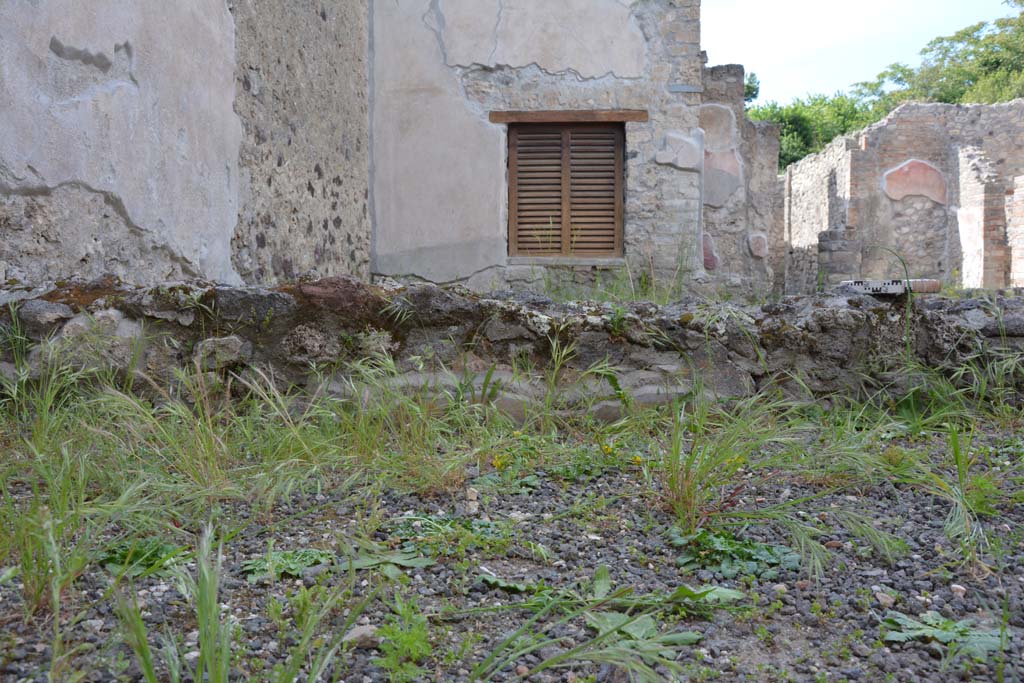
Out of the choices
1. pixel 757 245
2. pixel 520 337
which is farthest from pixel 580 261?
pixel 520 337

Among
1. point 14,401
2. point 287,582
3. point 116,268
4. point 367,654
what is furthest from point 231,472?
point 116,268

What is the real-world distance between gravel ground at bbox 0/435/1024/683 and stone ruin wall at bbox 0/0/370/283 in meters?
2.21

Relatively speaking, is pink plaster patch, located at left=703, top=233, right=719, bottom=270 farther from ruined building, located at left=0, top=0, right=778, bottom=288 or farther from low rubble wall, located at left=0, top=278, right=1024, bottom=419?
low rubble wall, located at left=0, top=278, right=1024, bottom=419

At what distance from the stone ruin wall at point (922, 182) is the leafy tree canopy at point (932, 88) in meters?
10.9

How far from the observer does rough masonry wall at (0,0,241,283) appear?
10.9 ft

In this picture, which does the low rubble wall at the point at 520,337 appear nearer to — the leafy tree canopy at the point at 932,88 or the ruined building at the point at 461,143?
the ruined building at the point at 461,143

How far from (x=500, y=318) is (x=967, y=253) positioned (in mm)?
14710

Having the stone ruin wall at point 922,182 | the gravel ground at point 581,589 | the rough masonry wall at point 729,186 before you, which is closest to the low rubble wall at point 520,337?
the gravel ground at point 581,589

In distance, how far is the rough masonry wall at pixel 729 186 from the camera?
855 centimetres

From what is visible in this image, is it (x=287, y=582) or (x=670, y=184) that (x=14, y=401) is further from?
(x=670, y=184)

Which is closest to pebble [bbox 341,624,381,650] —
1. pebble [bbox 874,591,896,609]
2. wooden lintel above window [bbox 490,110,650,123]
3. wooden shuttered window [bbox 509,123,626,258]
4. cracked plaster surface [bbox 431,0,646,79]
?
pebble [bbox 874,591,896,609]

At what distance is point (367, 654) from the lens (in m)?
1.39

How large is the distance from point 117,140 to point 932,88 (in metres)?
32.9

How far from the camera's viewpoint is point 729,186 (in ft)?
28.5
